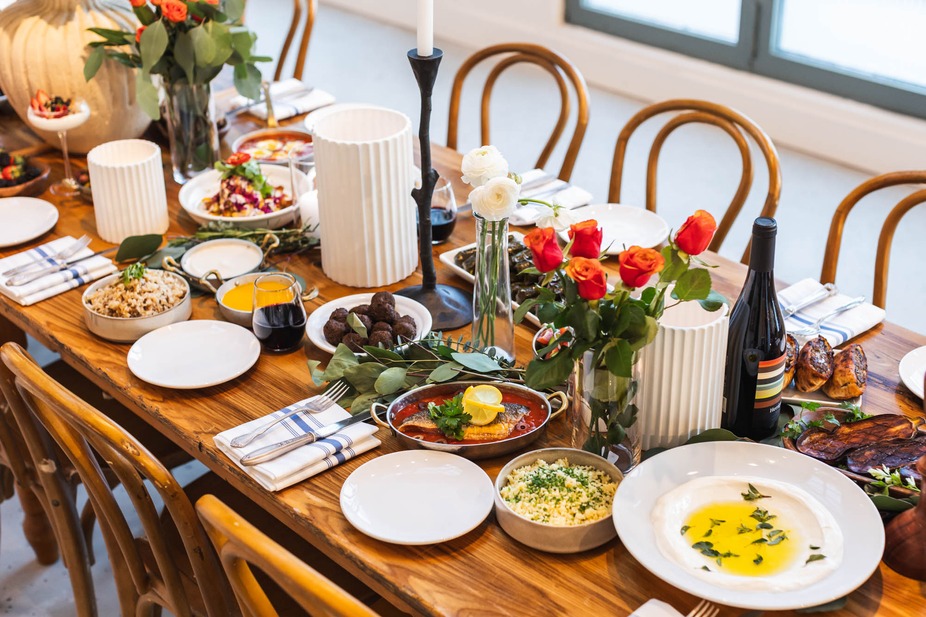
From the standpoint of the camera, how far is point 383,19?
6.41m

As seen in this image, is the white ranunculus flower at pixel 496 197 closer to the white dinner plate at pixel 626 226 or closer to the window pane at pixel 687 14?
the white dinner plate at pixel 626 226

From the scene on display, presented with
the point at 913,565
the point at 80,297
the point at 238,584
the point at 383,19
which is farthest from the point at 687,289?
the point at 383,19

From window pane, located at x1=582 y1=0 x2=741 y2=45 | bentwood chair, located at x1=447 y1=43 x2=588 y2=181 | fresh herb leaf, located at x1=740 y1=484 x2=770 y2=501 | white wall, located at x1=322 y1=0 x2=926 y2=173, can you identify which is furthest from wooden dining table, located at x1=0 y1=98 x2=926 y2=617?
window pane, located at x1=582 y1=0 x2=741 y2=45

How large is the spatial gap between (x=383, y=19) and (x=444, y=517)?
551cm

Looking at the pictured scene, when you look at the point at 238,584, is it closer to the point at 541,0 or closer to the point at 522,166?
the point at 522,166

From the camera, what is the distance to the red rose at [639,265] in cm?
123

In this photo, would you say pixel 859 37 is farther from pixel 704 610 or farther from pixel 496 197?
pixel 704 610

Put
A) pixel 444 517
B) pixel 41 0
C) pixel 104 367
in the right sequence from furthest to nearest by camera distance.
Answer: pixel 41 0, pixel 104 367, pixel 444 517

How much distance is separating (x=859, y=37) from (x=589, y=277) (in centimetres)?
376

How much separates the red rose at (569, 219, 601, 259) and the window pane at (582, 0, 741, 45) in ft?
12.6

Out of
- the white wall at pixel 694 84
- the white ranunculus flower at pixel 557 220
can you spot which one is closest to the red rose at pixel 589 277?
the white ranunculus flower at pixel 557 220

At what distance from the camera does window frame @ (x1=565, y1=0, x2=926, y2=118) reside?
437cm

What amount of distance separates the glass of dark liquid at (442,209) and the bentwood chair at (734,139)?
517 mm

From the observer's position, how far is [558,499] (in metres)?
1.30
